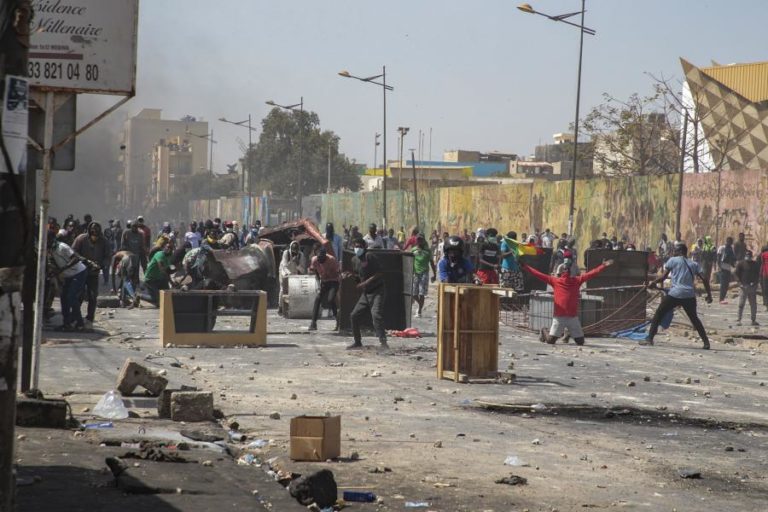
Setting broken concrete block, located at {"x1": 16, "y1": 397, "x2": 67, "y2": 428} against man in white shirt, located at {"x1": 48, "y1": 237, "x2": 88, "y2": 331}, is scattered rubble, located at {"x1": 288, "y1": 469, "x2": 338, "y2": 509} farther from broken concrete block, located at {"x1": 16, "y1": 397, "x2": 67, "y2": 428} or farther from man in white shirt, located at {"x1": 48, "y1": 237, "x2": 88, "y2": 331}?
man in white shirt, located at {"x1": 48, "y1": 237, "x2": 88, "y2": 331}

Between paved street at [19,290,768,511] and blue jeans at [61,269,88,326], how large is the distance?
1.81ft

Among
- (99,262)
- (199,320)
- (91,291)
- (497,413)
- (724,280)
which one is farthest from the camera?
(724,280)

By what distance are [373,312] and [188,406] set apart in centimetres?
771

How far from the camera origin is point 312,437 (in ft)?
30.3

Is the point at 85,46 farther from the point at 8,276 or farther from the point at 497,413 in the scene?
the point at 8,276

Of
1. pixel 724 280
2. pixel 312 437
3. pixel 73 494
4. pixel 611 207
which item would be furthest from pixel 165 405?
pixel 611 207

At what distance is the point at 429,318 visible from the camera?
25.3 meters

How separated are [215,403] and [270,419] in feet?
3.91

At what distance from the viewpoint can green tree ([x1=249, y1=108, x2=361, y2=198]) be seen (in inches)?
4102

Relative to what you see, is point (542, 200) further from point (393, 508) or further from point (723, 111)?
point (393, 508)

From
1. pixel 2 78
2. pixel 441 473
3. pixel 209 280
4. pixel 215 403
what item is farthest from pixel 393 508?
pixel 209 280

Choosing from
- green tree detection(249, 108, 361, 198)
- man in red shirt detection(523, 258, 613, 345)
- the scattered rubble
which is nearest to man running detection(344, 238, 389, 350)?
man in red shirt detection(523, 258, 613, 345)

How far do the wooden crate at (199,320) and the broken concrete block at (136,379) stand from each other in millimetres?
5948

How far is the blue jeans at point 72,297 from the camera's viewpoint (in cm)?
1964
